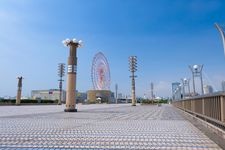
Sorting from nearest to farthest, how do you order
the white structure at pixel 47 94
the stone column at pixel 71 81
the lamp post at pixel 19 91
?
the stone column at pixel 71 81 < the lamp post at pixel 19 91 < the white structure at pixel 47 94

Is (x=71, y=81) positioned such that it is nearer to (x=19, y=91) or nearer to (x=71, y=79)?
(x=71, y=79)

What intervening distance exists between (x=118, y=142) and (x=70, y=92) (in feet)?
53.0

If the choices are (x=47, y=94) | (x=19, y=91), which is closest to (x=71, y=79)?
(x=19, y=91)

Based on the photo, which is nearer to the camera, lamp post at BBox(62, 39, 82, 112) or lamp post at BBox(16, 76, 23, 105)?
lamp post at BBox(62, 39, 82, 112)

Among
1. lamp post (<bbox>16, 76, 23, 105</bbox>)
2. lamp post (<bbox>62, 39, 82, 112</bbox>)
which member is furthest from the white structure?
lamp post (<bbox>62, 39, 82, 112</bbox>)

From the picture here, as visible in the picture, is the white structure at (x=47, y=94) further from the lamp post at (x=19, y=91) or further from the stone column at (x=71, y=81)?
the stone column at (x=71, y=81)

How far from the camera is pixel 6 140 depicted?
6.64 m

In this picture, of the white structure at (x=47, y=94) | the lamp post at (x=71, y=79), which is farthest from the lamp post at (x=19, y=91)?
the white structure at (x=47, y=94)

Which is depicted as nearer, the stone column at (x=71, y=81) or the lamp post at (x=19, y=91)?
the stone column at (x=71, y=81)

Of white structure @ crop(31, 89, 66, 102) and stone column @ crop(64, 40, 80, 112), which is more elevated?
white structure @ crop(31, 89, 66, 102)

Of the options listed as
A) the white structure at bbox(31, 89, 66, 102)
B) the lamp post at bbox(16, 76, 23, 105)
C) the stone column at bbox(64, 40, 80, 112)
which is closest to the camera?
the stone column at bbox(64, 40, 80, 112)

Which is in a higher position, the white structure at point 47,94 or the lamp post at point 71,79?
the white structure at point 47,94

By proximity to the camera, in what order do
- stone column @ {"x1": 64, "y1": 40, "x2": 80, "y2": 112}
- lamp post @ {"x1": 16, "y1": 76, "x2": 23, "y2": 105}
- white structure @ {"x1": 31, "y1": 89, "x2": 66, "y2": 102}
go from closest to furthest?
1. stone column @ {"x1": 64, "y1": 40, "x2": 80, "y2": 112}
2. lamp post @ {"x1": 16, "y1": 76, "x2": 23, "y2": 105}
3. white structure @ {"x1": 31, "y1": 89, "x2": 66, "y2": 102}

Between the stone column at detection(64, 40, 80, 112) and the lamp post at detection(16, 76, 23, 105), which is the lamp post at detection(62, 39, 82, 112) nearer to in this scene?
the stone column at detection(64, 40, 80, 112)
